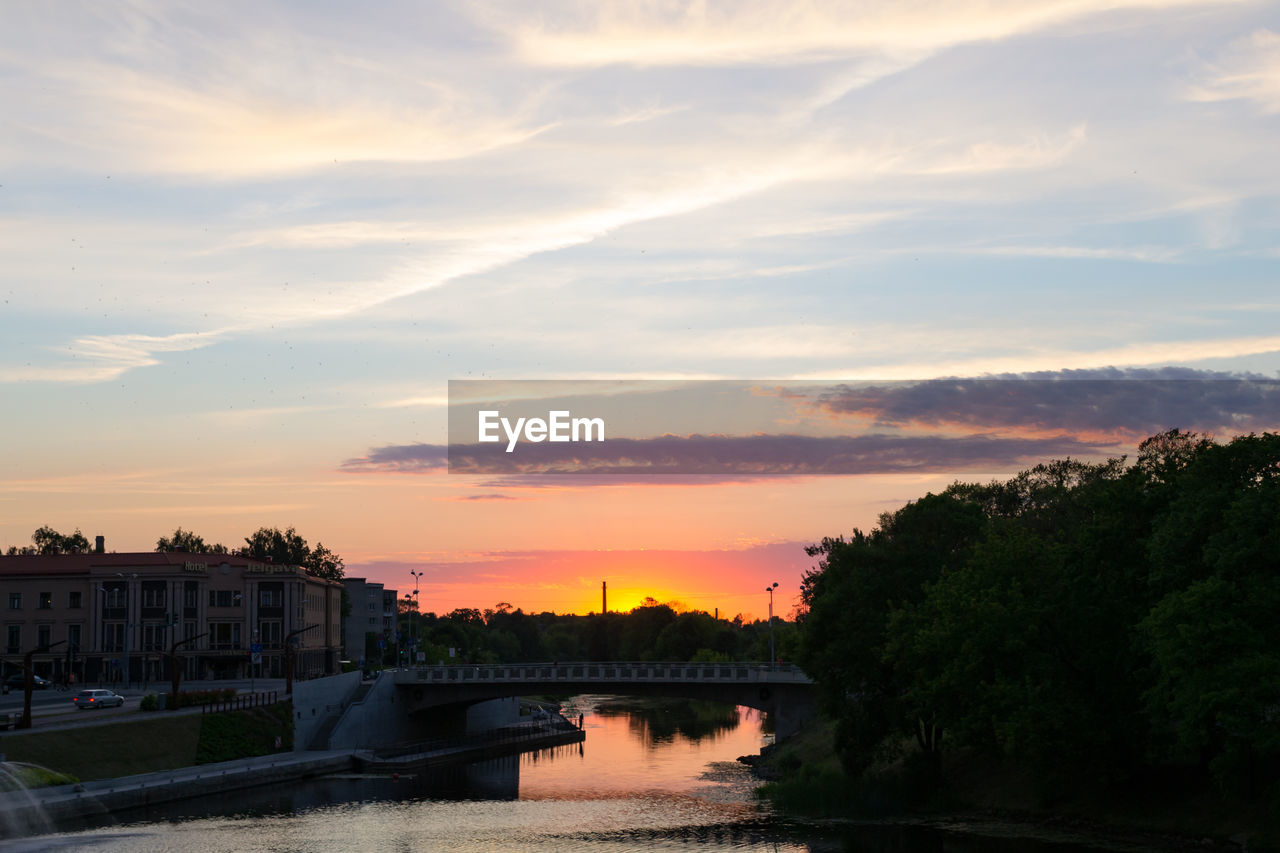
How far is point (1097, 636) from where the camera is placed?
6003 cm

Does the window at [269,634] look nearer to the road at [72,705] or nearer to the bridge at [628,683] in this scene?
the road at [72,705]

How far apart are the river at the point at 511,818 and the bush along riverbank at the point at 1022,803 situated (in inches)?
99.6

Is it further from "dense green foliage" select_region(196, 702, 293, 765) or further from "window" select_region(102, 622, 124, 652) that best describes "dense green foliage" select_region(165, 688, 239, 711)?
"window" select_region(102, 622, 124, 652)

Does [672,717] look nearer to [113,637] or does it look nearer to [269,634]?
[269,634]

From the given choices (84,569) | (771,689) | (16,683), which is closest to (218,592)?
(84,569)

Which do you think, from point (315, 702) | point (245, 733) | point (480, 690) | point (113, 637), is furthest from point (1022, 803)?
point (113, 637)

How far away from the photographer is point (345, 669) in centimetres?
15400

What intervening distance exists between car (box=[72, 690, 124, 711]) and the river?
21.1m

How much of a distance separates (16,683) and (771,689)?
75651 millimetres

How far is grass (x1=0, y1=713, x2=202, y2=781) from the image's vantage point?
76.6m

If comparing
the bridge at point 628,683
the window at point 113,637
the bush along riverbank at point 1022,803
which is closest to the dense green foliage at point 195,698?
the bridge at point 628,683

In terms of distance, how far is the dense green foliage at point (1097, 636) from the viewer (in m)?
49.7

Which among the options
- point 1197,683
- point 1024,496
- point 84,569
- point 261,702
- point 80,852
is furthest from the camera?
point 84,569

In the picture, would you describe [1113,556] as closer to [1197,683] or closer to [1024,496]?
[1197,683]
